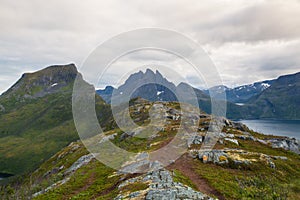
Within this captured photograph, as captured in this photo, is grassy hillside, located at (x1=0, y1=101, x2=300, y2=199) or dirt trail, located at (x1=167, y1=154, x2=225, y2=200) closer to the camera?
grassy hillside, located at (x1=0, y1=101, x2=300, y2=199)

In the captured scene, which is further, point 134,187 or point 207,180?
point 207,180

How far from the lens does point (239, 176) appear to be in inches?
2076

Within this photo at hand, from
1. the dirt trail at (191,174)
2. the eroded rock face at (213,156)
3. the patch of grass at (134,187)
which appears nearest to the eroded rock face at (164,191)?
the patch of grass at (134,187)

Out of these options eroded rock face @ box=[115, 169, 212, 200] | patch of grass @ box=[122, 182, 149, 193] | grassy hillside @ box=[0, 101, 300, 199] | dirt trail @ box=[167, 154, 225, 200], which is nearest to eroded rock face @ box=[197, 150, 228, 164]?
grassy hillside @ box=[0, 101, 300, 199]

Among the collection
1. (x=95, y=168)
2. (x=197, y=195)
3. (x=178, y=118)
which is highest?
(x=178, y=118)

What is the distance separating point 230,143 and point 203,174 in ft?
119

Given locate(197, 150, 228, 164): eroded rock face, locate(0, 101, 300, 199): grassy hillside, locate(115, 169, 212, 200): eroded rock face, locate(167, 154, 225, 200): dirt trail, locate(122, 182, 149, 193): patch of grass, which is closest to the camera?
locate(115, 169, 212, 200): eroded rock face

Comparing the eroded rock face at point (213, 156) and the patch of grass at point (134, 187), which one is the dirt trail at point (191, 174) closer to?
the eroded rock face at point (213, 156)

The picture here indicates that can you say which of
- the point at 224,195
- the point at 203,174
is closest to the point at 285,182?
the point at 203,174

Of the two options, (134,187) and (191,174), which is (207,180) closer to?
(191,174)

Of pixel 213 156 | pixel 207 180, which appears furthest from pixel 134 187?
pixel 213 156

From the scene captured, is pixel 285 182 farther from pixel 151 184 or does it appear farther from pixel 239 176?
pixel 151 184

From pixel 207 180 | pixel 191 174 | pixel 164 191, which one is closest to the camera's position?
pixel 164 191

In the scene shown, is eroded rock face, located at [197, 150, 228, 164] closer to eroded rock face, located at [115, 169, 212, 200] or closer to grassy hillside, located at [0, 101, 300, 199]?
grassy hillside, located at [0, 101, 300, 199]
